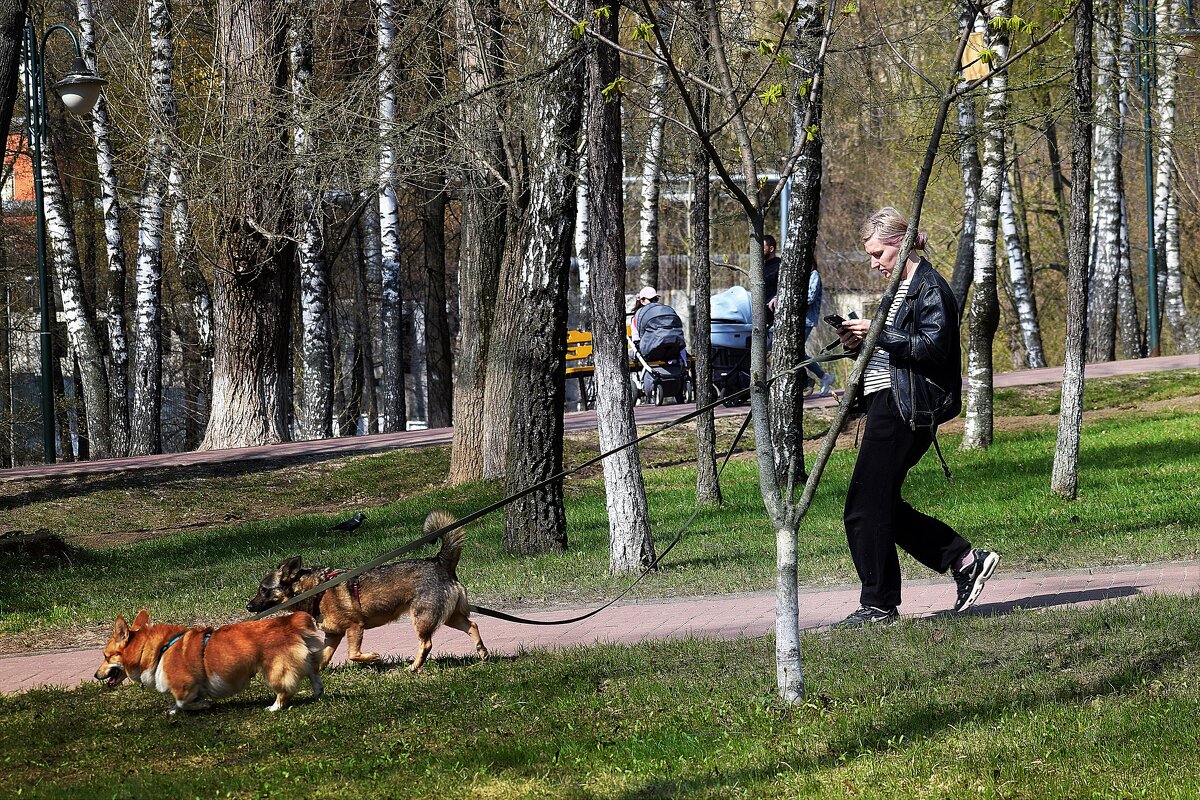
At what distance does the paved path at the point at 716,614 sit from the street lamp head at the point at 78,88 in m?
11.3

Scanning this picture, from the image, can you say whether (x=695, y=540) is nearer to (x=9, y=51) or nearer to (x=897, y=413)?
(x=897, y=413)

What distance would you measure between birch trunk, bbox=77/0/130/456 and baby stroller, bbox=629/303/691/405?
9.66 m

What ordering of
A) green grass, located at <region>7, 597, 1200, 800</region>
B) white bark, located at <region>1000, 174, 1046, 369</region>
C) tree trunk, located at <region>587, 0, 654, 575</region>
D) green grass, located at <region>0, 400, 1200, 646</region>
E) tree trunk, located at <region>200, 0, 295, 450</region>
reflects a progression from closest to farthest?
green grass, located at <region>7, 597, 1200, 800</region>, green grass, located at <region>0, 400, 1200, 646</region>, tree trunk, located at <region>587, 0, 654, 575</region>, tree trunk, located at <region>200, 0, 295, 450</region>, white bark, located at <region>1000, 174, 1046, 369</region>

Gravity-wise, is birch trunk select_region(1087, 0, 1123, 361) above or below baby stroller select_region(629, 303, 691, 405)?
above

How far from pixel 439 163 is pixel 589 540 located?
15.6ft

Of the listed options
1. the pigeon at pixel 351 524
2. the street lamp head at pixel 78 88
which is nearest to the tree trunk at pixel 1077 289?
the pigeon at pixel 351 524

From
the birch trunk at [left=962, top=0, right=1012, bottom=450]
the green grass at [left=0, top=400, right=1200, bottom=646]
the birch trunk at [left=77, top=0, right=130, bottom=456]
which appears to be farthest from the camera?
the birch trunk at [left=77, top=0, right=130, bottom=456]

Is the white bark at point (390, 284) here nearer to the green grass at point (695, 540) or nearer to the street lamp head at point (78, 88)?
the green grass at point (695, 540)

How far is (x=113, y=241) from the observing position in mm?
24016

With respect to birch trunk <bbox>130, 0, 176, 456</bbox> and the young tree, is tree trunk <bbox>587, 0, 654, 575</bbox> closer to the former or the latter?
the young tree

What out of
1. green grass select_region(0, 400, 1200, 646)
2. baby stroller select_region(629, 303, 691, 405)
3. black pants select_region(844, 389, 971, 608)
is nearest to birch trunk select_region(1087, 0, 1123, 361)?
baby stroller select_region(629, 303, 691, 405)

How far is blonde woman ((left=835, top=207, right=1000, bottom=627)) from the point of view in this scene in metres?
6.36

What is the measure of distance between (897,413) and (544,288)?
4.59 metres

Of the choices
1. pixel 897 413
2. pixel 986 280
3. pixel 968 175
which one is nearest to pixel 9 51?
pixel 897 413
